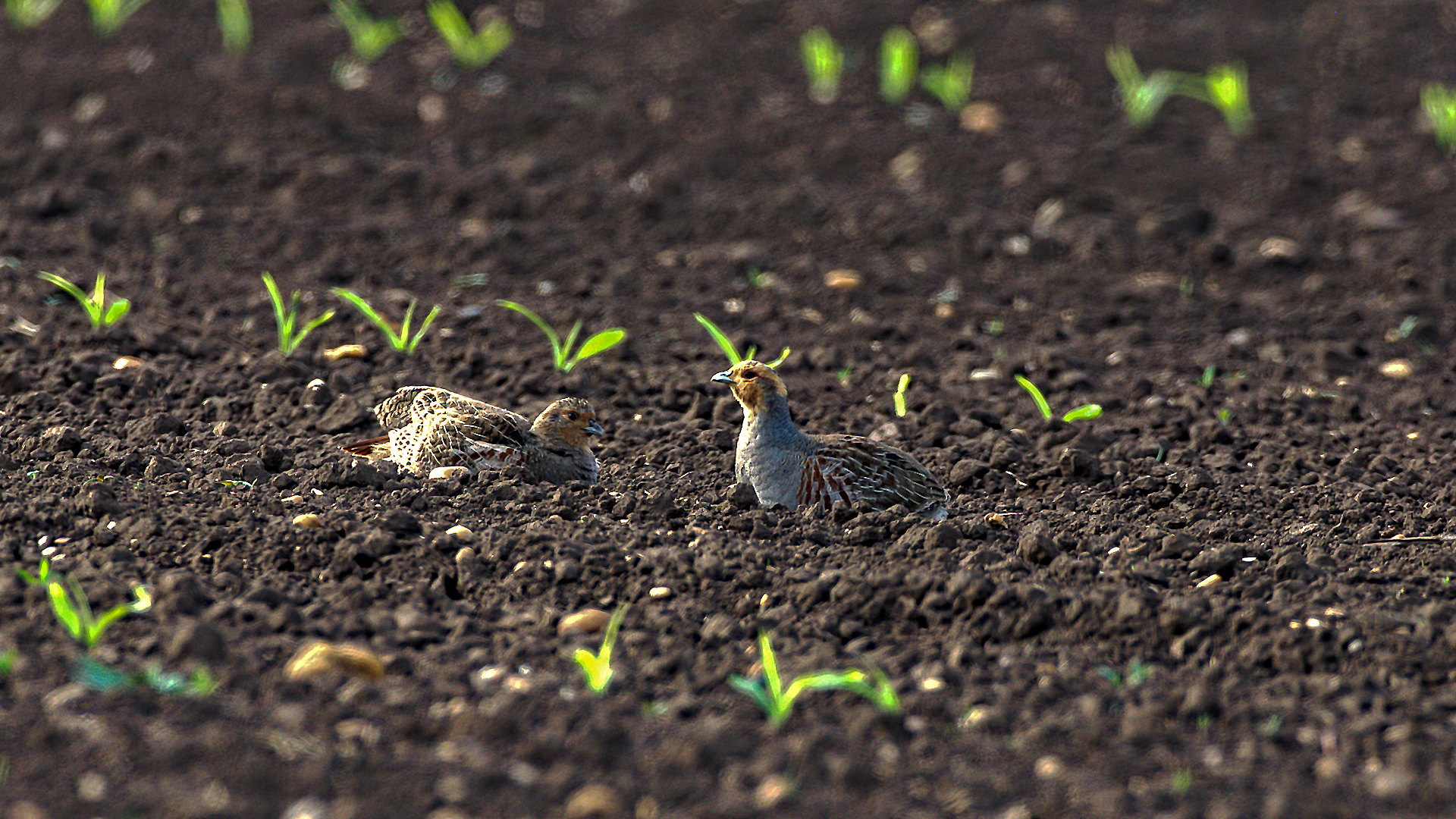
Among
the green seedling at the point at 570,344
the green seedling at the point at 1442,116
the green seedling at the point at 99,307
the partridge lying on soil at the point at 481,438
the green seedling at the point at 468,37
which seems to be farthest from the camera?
the green seedling at the point at 468,37

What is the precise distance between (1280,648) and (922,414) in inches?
77.6

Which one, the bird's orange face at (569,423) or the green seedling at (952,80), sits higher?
the bird's orange face at (569,423)

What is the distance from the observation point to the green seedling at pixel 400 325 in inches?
200

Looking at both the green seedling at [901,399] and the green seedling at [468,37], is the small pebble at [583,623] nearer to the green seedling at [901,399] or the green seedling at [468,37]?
the green seedling at [901,399]

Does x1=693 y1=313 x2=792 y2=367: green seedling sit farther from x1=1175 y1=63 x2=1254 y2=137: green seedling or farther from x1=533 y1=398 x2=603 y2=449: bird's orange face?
x1=1175 y1=63 x2=1254 y2=137: green seedling

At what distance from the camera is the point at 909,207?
7148mm

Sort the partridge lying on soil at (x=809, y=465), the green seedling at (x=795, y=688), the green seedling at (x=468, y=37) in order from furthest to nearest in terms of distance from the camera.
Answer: the green seedling at (x=468, y=37) → the partridge lying on soil at (x=809, y=465) → the green seedling at (x=795, y=688)

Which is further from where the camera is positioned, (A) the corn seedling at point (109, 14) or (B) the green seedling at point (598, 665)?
(A) the corn seedling at point (109, 14)

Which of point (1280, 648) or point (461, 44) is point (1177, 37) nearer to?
point (461, 44)

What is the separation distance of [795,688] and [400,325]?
3259 mm

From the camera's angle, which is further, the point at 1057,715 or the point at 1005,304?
the point at 1005,304

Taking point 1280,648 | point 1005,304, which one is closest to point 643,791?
point 1280,648

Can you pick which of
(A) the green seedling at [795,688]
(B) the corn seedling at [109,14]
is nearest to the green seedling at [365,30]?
(B) the corn seedling at [109,14]

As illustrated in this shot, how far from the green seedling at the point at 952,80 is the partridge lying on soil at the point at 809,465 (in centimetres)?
416
